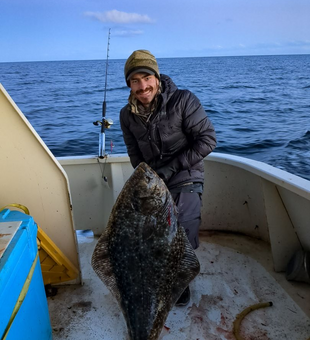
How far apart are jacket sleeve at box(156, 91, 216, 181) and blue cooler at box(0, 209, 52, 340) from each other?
44.1 inches

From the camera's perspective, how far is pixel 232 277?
3.28 m

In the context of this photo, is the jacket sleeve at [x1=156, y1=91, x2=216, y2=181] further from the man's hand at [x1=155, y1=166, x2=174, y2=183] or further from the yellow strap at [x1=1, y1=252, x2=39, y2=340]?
the yellow strap at [x1=1, y1=252, x2=39, y2=340]

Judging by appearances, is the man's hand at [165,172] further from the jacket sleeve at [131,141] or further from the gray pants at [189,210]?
the jacket sleeve at [131,141]

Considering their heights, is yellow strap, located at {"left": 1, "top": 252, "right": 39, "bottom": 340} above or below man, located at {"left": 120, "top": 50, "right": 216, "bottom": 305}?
below

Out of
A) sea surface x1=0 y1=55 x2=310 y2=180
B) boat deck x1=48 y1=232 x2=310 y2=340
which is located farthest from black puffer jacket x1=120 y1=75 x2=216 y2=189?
sea surface x1=0 y1=55 x2=310 y2=180

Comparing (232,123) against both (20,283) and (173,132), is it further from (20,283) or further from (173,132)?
(20,283)

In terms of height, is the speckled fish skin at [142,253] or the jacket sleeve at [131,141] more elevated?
the jacket sleeve at [131,141]

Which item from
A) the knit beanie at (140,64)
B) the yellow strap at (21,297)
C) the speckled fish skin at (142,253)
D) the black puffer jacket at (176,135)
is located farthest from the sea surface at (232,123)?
the yellow strap at (21,297)

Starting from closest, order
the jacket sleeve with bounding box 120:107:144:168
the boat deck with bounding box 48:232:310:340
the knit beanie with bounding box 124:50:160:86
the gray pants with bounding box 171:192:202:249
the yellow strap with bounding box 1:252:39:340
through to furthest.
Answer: the yellow strap with bounding box 1:252:39:340 < the knit beanie with bounding box 124:50:160:86 < the boat deck with bounding box 48:232:310:340 < the gray pants with bounding box 171:192:202:249 < the jacket sleeve with bounding box 120:107:144:168

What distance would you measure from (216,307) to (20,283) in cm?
171

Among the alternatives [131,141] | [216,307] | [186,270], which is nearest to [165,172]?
[131,141]

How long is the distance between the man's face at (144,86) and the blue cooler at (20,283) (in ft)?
4.08

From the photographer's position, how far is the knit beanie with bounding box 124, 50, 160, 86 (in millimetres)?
2494

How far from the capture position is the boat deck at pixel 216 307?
261 cm
